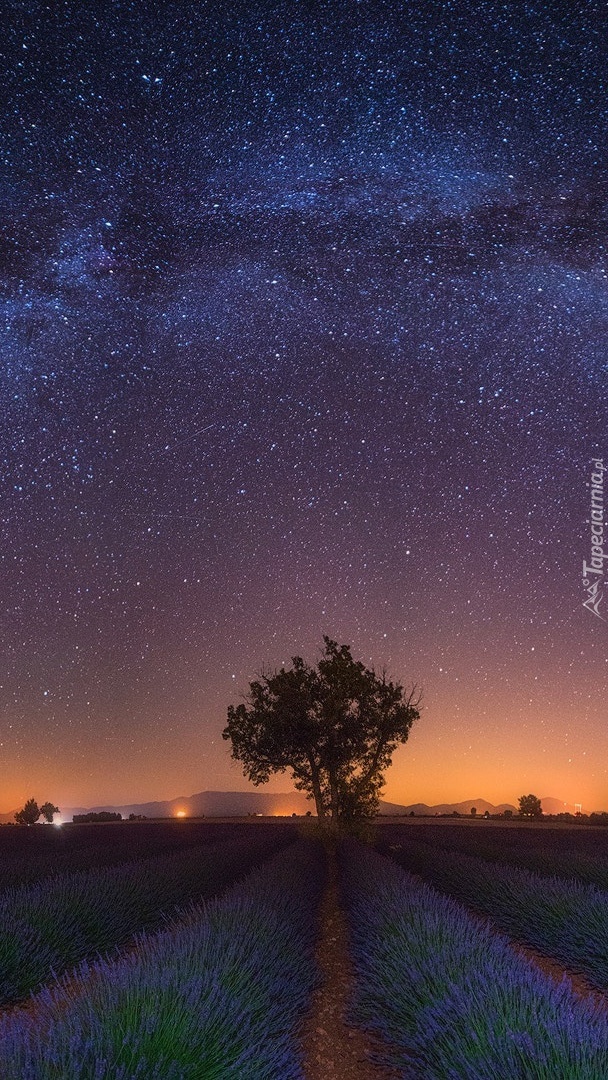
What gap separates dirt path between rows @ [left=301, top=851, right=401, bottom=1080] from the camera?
13.7ft

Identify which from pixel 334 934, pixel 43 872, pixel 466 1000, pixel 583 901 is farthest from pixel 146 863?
pixel 466 1000

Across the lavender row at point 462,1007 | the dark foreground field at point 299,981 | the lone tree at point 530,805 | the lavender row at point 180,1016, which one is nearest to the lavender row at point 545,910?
the dark foreground field at point 299,981

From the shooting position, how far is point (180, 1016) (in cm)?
297

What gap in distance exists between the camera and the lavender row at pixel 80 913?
18.6 ft

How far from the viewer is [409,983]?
4.39 meters

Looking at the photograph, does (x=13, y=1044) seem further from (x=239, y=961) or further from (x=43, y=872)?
(x=43, y=872)

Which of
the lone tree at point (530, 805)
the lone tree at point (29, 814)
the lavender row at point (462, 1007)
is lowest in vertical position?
the lone tree at point (530, 805)

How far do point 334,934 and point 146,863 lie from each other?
3890 mm

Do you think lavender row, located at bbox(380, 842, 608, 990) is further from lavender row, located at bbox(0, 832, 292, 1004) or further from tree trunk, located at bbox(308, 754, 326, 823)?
tree trunk, located at bbox(308, 754, 326, 823)

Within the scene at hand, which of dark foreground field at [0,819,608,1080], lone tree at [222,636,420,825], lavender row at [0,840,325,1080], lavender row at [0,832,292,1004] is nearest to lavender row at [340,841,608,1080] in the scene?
dark foreground field at [0,819,608,1080]

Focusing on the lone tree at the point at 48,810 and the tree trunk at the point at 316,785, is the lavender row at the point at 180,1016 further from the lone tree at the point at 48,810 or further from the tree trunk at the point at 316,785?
the lone tree at the point at 48,810

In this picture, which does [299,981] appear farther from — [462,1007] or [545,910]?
[545,910]

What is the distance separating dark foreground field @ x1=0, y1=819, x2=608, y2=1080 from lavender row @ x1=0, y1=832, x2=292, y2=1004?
0.02 metres

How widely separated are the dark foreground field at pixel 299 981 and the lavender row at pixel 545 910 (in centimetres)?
3
